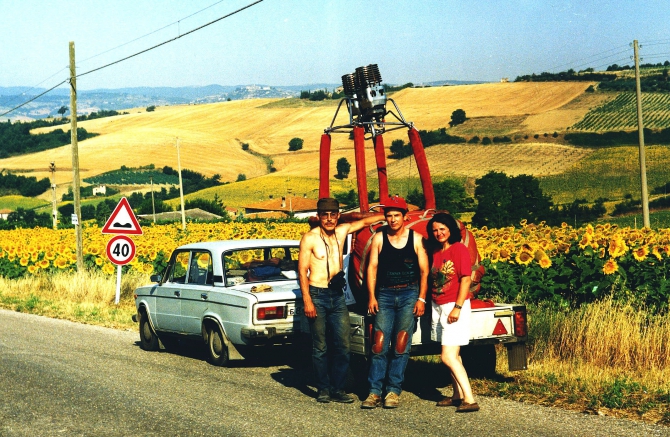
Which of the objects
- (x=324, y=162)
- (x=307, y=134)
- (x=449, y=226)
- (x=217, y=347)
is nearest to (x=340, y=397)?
(x=449, y=226)

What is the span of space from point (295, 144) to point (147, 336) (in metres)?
132

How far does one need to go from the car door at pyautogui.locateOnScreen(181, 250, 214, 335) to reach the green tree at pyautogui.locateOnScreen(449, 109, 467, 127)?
11330 cm

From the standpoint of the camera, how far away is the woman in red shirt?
27.7 ft

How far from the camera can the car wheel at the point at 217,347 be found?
11.4 meters

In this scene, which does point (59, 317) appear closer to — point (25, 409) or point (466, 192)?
point (25, 409)

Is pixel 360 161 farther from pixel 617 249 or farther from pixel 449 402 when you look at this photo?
pixel 617 249

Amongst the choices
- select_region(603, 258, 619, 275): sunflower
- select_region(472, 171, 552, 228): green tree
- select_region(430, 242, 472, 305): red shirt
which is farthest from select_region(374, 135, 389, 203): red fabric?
select_region(472, 171, 552, 228): green tree

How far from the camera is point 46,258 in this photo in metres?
27.8

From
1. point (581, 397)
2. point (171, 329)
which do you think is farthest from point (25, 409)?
point (581, 397)

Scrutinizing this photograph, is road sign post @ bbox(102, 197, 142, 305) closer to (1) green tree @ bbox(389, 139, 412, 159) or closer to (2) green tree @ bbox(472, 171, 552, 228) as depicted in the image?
(2) green tree @ bbox(472, 171, 552, 228)

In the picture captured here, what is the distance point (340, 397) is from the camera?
9.14 metres

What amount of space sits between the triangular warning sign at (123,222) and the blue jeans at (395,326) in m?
11.8

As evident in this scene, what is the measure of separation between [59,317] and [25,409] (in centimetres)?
1021

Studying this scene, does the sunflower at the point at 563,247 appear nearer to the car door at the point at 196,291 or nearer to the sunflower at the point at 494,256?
the sunflower at the point at 494,256
